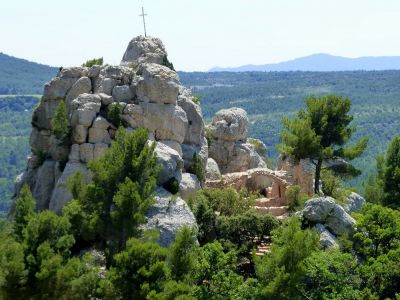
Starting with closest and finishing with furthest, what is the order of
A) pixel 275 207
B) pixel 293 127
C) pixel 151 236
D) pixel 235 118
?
pixel 151 236 → pixel 275 207 → pixel 293 127 → pixel 235 118

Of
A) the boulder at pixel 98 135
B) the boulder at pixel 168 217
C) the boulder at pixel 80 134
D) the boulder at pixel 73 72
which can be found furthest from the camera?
the boulder at pixel 73 72

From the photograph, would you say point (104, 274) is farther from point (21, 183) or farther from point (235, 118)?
point (235, 118)

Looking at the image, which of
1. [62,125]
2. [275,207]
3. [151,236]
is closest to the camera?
[151,236]

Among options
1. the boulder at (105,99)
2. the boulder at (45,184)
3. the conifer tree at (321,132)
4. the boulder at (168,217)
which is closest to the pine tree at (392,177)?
the conifer tree at (321,132)

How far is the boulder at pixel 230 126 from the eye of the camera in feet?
187

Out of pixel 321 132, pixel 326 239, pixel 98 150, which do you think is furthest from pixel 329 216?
pixel 98 150

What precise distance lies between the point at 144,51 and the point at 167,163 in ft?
45.2

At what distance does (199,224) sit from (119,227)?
248 inches

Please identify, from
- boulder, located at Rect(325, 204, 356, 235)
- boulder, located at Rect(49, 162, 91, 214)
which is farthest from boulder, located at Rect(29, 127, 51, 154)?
boulder, located at Rect(325, 204, 356, 235)

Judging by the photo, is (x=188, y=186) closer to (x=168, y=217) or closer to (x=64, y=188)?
(x=168, y=217)

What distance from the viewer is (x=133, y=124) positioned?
46.0m

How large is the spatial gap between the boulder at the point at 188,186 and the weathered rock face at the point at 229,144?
1039 centimetres

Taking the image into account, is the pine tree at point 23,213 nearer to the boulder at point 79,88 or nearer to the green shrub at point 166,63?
the boulder at point 79,88

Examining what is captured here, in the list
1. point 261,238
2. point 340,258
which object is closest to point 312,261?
point 340,258
